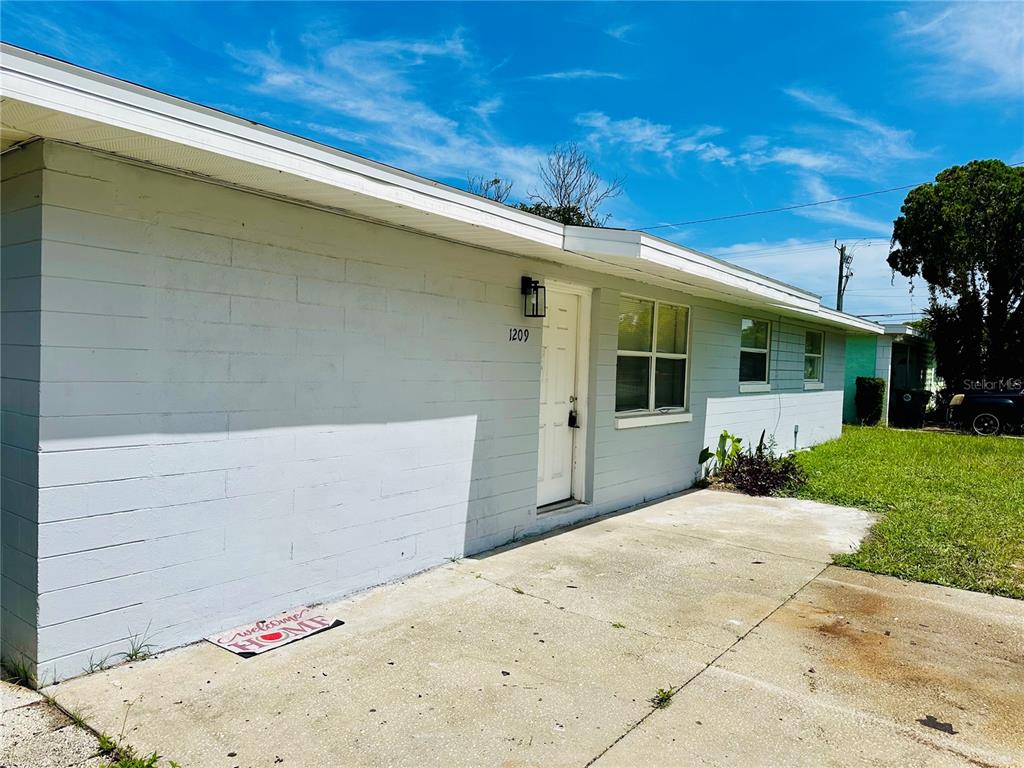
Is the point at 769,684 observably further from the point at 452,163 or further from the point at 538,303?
the point at 452,163

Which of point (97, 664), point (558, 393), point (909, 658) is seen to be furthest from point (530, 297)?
point (97, 664)

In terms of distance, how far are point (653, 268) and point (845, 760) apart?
4.30 meters

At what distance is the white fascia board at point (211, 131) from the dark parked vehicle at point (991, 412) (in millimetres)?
16259

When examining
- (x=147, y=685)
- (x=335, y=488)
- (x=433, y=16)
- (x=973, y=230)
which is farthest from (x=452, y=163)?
(x=147, y=685)

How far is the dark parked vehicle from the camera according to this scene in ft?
51.1

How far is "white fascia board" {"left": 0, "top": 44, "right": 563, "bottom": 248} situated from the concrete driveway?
8.36 ft

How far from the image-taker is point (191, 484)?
11.6ft

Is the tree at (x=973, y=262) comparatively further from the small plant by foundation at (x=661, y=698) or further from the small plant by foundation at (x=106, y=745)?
the small plant by foundation at (x=106, y=745)

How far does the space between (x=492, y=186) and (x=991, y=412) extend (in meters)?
16.0

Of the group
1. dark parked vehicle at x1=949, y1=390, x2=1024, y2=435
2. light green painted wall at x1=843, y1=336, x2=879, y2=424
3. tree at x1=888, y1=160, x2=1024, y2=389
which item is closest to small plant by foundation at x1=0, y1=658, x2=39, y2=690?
dark parked vehicle at x1=949, y1=390, x2=1024, y2=435

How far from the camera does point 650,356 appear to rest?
7.77 meters

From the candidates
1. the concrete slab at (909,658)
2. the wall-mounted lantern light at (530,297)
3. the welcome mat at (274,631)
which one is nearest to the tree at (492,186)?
the wall-mounted lantern light at (530,297)

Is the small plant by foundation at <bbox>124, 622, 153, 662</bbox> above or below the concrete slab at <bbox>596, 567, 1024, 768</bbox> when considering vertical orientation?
above

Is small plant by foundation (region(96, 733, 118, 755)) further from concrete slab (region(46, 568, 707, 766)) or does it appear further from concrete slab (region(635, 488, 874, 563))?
concrete slab (region(635, 488, 874, 563))
